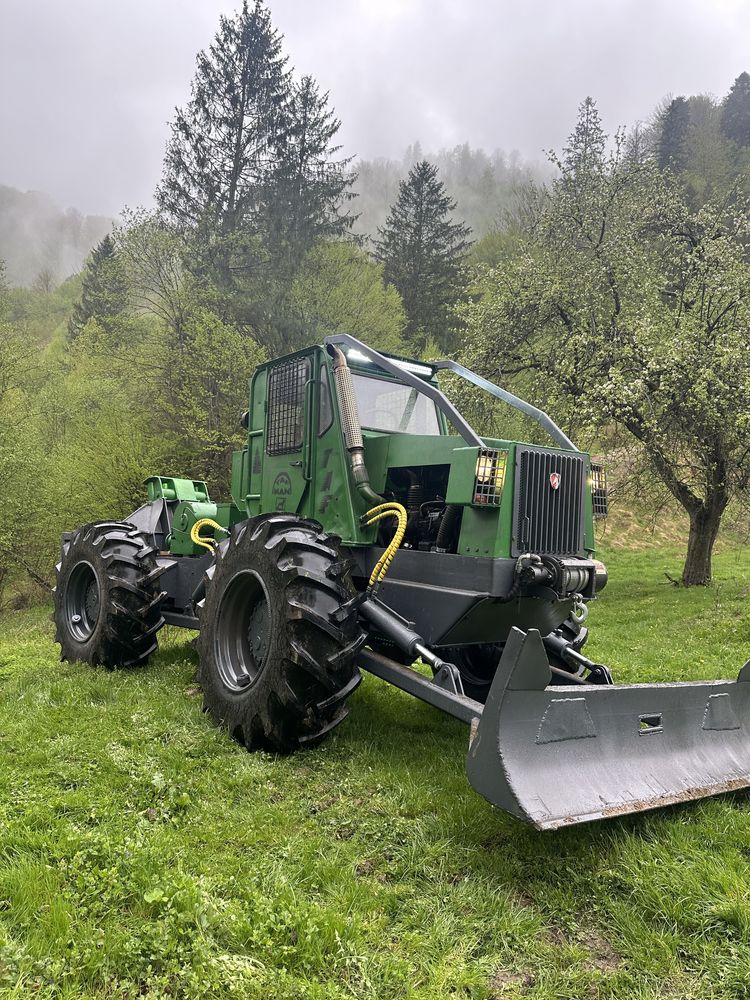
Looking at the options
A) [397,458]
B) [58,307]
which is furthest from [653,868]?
[58,307]

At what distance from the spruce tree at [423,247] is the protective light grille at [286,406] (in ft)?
87.1

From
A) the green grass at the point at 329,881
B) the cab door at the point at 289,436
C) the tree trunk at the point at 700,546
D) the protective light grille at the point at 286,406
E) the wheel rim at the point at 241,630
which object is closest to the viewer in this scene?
the green grass at the point at 329,881

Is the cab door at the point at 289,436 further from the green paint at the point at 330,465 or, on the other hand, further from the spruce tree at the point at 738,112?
the spruce tree at the point at 738,112

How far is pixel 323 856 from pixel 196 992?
35.7 inches

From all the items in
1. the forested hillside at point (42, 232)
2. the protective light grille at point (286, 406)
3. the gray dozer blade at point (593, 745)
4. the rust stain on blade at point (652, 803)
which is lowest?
the rust stain on blade at point (652, 803)

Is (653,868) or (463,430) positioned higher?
(463,430)

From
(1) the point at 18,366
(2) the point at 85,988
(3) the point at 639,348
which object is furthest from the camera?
(1) the point at 18,366

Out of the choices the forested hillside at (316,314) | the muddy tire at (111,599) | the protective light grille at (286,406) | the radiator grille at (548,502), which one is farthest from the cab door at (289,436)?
the forested hillside at (316,314)

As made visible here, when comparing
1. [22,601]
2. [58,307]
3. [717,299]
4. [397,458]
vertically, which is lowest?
[22,601]

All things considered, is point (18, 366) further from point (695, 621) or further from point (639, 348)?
point (695, 621)

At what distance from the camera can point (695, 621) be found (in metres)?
9.95

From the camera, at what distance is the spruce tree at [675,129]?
4372 centimetres

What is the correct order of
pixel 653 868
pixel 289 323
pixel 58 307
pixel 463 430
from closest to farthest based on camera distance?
1. pixel 653 868
2. pixel 463 430
3. pixel 289 323
4. pixel 58 307

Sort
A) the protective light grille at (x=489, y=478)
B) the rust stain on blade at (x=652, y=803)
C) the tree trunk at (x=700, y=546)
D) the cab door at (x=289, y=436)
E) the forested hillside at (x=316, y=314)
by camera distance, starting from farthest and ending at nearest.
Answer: the tree trunk at (x=700, y=546) < the forested hillside at (x=316, y=314) < the cab door at (x=289, y=436) < the protective light grille at (x=489, y=478) < the rust stain on blade at (x=652, y=803)
